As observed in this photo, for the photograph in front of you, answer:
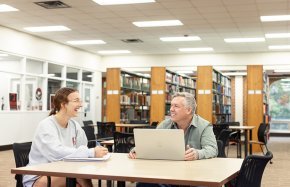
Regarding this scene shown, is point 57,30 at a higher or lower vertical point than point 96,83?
higher

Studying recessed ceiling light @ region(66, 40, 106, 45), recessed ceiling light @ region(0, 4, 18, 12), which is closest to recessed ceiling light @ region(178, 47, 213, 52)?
recessed ceiling light @ region(66, 40, 106, 45)

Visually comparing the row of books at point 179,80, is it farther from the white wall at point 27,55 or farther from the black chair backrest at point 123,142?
the black chair backrest at point 123,142

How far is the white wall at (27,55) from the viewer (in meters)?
11.1

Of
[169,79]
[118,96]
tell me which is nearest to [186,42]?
[169,79]

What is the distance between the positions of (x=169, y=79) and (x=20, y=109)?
4.30 meters

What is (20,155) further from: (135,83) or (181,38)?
(135,83)

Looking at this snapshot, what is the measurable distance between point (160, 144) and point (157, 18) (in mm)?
7450

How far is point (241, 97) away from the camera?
18.3 metres

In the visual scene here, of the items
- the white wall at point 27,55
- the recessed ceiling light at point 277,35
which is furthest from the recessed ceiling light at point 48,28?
the recessed ceiling light at point 277,35

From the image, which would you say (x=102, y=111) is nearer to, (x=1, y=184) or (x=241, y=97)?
(x=241, y=97)

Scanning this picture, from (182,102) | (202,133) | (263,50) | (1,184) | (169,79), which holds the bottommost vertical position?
(1,184)

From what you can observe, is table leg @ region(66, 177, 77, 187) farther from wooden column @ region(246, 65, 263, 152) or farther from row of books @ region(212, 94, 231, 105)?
row of books @ region(212, 94, 231, 105)

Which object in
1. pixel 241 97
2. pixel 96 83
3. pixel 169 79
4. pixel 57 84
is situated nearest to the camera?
pixel 169 79

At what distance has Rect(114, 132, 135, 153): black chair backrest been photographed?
519 centimetres
